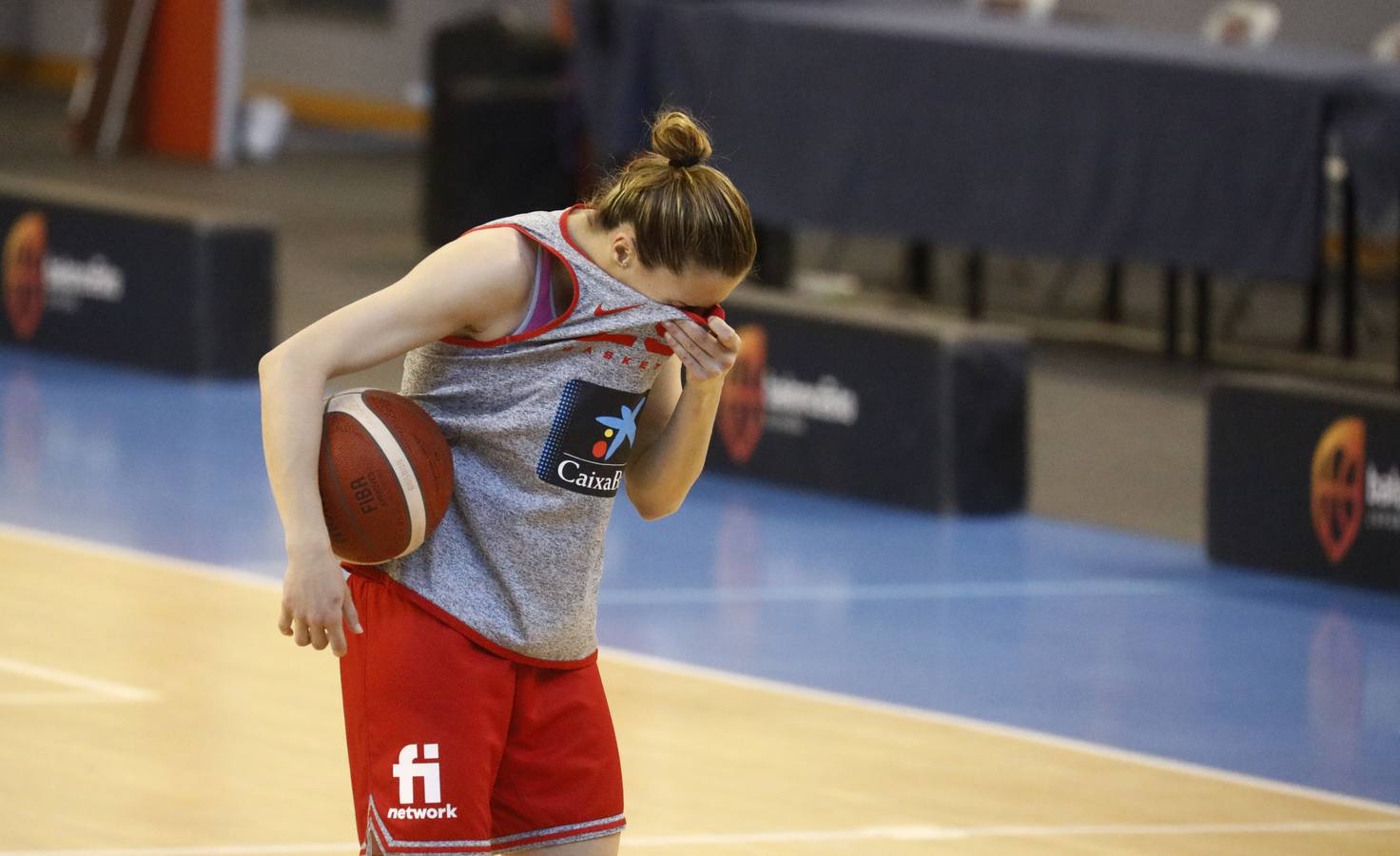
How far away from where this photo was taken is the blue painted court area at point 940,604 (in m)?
6.08

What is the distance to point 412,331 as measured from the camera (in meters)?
3.06

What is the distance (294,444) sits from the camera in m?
3.02

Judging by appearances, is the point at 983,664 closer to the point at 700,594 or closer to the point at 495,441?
the point at 700,594

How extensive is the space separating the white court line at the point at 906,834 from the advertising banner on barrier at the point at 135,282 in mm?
5596

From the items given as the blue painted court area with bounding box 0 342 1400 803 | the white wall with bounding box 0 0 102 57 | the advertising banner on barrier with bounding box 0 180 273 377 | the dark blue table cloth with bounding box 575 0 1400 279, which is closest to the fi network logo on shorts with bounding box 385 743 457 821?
the blue painted court area with bounding box 0 342 1400 803

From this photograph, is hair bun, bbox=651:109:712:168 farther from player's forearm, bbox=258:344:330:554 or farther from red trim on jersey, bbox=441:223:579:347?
player's forearm, bbox=258:344:330:554

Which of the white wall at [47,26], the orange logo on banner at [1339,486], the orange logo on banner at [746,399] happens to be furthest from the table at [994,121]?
the white wall at [47,26]

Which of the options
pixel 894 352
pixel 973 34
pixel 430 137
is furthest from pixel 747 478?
pixel 430 137

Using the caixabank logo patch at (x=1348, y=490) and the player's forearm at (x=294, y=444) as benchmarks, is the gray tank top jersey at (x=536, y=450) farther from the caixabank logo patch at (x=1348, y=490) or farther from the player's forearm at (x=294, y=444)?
the caixabank logo patch at (x=1348, y=490)

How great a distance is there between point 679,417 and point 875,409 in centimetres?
505

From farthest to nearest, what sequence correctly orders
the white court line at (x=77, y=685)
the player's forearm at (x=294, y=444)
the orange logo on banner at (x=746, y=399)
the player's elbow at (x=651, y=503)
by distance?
the orange logo on banner at (x=746, y=399)
the white court line at (x=77, y=685)
the player's elbow at (x=651, y=503)
the player's forearm at (x=294, y=444)

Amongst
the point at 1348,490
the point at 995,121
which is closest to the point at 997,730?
the point at 1348,490

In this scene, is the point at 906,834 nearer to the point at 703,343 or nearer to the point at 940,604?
the point at 703,343

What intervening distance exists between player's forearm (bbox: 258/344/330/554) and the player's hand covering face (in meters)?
0.47
